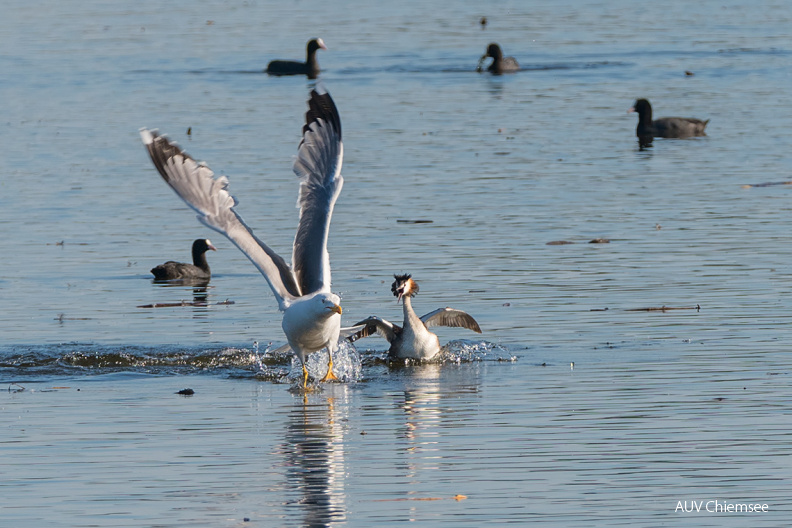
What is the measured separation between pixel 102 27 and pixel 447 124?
33.0m

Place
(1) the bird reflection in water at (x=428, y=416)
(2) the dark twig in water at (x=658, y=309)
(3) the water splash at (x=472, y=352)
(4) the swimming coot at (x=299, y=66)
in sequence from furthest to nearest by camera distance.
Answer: (4) the swimming coot at (x=299, y=66)
(2) the dark twig in water at (x=658, y=309)
(3) the water splash at (x=472, y=352)
(1) the bird reflection in water at (x=428, y=416)

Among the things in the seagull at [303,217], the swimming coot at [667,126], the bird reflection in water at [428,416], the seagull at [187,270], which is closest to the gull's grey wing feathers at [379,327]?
the bird reflection in water at [428,416]

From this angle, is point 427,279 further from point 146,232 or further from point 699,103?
point 699,103

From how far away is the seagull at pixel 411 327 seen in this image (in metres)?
13.6

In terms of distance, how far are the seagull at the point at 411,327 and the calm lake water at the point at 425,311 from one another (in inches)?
8.1

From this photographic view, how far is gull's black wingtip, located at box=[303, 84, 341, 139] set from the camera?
12.5 m

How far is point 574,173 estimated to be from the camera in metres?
23.9

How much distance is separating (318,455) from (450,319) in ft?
13.5

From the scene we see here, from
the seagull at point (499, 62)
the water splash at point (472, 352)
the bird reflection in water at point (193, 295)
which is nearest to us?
the water splash at point (472, 352)

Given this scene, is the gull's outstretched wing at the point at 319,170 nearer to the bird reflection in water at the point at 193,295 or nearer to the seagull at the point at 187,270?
the bird reflection in water at the point at 193,295

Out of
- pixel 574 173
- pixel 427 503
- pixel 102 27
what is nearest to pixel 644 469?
pixel 427 503

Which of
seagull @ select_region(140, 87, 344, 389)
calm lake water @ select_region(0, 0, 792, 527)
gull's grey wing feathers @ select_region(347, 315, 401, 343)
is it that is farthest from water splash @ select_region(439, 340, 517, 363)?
seagull @ select_region(140, 87, 344, 389)

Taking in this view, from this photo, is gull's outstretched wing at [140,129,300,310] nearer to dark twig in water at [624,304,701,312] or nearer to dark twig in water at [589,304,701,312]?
dark twig in water at [589,304,701,312]

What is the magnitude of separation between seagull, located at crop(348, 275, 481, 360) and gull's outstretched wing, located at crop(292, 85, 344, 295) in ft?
4.19
